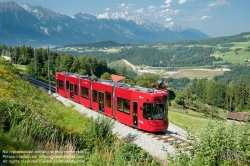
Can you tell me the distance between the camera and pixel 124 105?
849 inches

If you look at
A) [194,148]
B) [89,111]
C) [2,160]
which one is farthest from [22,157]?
[89,111]

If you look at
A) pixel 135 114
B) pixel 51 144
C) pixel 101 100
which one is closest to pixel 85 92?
pixel 101 100

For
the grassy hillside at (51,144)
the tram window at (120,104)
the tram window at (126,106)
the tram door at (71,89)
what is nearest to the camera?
the grassy hillside at (51,144)

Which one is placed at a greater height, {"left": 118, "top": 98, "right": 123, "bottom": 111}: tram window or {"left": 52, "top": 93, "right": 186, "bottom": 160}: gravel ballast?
{"left": 118, "top": 98, "right": 123, "bottom": 111}: tram window

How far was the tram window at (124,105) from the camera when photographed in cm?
2117

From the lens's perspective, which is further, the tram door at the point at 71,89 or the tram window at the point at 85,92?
the tram door at the point at 71,89

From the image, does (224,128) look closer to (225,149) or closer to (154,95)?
(225,149)

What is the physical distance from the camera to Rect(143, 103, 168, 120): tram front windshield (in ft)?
63.3

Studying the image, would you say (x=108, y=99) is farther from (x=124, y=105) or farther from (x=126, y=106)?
(x=126, y=106)

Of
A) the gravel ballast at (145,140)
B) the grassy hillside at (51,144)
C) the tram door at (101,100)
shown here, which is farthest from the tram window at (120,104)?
the grassy hillside at (51,144)

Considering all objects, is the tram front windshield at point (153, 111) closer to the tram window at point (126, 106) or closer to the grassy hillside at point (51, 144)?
the tram window at point (126, 106)

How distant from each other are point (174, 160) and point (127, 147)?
2.75 meters

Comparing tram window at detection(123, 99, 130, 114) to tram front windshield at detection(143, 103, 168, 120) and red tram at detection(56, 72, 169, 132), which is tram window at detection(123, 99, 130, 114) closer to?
red tram at detection(56, 72, 169, 132)

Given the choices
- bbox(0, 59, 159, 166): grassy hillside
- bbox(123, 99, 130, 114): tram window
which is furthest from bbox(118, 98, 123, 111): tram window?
bbox(0, 59, 159, 166): grassy hillside
